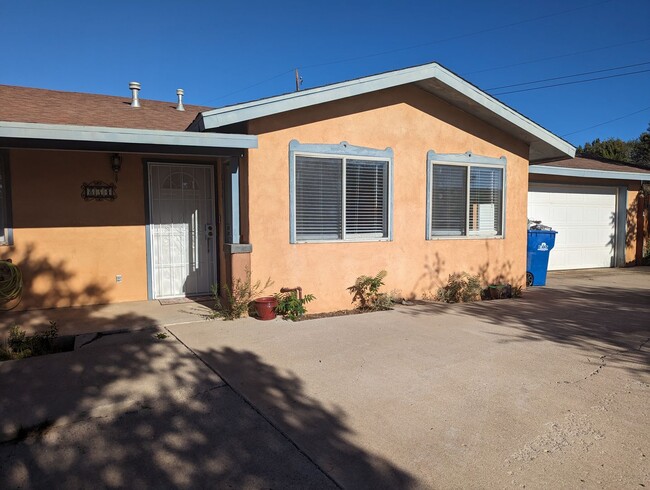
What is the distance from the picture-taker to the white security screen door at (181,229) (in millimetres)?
7531

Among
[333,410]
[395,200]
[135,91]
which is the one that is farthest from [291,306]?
[135,91]

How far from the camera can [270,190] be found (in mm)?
6426

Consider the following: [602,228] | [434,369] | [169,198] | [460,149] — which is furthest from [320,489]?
[602,228]

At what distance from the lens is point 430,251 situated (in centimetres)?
789

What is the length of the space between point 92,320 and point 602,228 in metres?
13.2

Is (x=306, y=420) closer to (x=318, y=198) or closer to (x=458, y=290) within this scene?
(x=318, y=198)

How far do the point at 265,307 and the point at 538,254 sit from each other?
654 centimetres

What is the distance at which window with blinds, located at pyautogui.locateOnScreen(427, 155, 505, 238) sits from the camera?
314 inches

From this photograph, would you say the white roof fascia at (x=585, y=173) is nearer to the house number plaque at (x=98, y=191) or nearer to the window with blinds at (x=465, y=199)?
the window with blinds at (x=465, y=199)

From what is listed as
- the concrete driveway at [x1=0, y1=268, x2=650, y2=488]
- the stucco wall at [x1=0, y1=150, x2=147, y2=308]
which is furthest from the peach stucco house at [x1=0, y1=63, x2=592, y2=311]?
the concrete driveway at [x1=0, y1=268, x2=650, y2=488]

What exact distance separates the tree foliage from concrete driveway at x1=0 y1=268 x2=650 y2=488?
1021 inches

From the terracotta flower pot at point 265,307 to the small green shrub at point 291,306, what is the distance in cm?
12

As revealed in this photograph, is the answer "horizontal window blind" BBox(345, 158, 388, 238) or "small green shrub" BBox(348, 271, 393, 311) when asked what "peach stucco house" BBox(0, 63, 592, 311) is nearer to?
"horizontal window blind" BBox(345, 158, 388, 238)

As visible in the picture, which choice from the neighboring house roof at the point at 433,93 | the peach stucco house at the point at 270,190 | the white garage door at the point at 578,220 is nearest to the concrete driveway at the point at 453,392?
the peach stucco house at the point at 270,190
